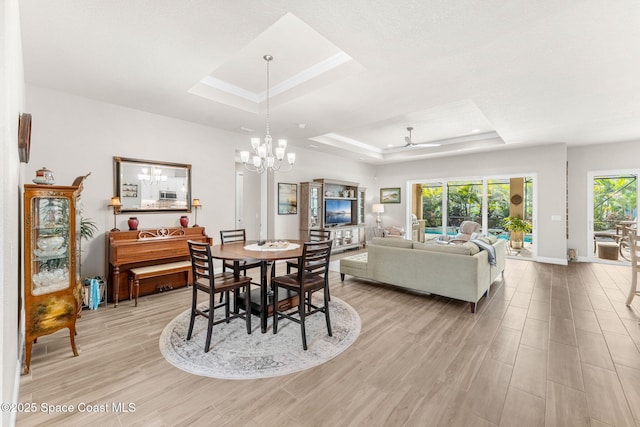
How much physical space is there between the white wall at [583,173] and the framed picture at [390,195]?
4.22 meters

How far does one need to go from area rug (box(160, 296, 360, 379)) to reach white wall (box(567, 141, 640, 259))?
669 cm

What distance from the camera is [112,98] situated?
3744 mm

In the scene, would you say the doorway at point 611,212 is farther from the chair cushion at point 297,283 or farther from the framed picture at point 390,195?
the chair cushion at point 297,283

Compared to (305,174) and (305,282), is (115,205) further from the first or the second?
(305,174)

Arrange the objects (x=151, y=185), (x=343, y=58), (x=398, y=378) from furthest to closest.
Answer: (x=151, y=185)
(x=343, y=58)
(x=398, y=378)

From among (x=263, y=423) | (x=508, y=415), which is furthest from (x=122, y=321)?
(x=508, y=415)

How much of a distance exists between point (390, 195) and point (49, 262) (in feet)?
27.4

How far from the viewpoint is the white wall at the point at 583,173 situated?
6.17 metres

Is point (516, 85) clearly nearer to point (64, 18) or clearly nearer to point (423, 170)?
point (64, 18)

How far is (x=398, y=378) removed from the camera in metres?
2.13

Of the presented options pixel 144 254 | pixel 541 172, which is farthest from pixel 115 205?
pixel 541 172

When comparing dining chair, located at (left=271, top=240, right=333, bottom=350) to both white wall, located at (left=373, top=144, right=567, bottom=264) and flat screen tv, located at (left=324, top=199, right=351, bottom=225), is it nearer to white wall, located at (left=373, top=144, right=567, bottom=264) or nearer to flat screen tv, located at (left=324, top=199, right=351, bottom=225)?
flat screen tv, located at (left=324, top=199, right=351, bottom=225)

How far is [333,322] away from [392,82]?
2.87m

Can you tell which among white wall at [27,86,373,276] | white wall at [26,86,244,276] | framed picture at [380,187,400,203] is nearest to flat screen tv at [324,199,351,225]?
framed picture at [380,187,400,203]
